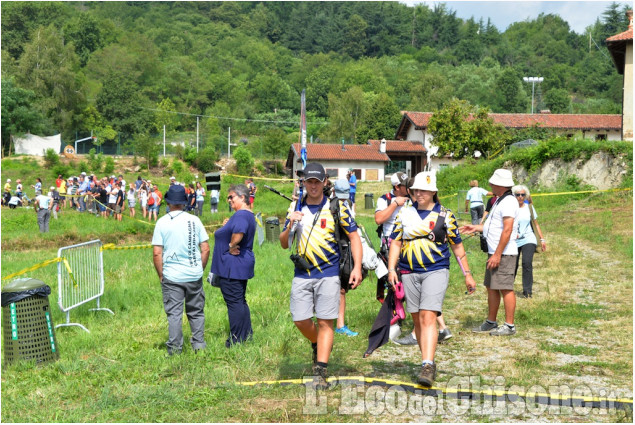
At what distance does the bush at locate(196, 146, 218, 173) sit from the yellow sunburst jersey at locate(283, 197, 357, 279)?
5387 centimetres

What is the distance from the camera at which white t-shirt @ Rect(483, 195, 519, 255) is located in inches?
306

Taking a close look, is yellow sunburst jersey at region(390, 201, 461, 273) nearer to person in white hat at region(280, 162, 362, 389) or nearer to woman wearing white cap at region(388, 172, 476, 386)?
woman wearing white cap at region(388, 172, 476, 386)

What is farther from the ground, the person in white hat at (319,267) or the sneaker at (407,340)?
the person in white hat at (319,267)

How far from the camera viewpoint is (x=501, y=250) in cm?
767

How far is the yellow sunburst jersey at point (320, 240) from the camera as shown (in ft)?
19.4

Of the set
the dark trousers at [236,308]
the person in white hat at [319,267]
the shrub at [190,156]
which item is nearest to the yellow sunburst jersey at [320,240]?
the person in white hat at [319,267]

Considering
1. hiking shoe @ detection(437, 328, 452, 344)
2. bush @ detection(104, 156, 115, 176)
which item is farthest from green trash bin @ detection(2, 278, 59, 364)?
bush @ detection(104, 156, 115, 176)

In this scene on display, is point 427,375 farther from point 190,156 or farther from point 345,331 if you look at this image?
point 190,156

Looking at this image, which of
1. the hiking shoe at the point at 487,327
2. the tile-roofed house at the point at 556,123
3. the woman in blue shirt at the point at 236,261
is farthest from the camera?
the tile-roofed house at the point at 556,123

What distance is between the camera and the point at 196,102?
11219 centimetres

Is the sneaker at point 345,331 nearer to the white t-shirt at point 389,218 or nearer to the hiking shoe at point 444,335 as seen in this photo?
the hiking shoe at point 444,335

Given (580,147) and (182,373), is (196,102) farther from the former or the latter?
(182,373)

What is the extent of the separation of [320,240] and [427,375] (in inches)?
56.4

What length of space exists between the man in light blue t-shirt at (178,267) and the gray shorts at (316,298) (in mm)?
1629
